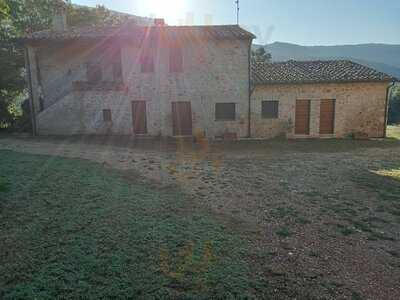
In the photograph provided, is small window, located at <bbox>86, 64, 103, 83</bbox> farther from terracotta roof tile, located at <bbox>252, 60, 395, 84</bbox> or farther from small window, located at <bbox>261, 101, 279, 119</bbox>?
small window, located at <bbox>261, 101, 279, 119</bbox>

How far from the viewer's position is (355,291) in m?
3.71

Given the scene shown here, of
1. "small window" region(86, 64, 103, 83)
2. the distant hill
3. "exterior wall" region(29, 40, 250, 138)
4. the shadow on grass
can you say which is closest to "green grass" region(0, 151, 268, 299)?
the shadow on grass

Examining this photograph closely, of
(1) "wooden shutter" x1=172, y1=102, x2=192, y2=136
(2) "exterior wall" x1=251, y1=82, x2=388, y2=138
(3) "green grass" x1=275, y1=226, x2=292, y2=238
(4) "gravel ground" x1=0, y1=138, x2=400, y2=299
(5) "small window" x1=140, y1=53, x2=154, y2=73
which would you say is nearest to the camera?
(4) "gravel ground" x1=0, y1=138, x2=400, y2=299

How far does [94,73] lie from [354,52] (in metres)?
136

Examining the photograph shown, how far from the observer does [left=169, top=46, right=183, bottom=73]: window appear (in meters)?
17.6

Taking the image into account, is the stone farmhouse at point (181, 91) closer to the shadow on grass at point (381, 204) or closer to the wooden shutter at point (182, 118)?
the wooden shutter at point (182, 118)

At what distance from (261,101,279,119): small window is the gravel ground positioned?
408cm

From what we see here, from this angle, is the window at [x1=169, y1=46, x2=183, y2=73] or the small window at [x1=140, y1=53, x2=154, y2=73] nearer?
the window at [x1=169, y1=46, x2=183, y2=73]

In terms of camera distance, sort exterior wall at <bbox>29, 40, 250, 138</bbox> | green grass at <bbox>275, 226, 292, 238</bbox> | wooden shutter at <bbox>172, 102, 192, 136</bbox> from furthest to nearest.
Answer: wooden shutter at <bbox>172, 102, 192, 136</bbox> → exterior wall at <bbox>29, 40, 250, 138</bbox> → green grass at <bbox>275, 226, 292, 238</bbox>

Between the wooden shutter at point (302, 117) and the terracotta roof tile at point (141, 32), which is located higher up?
the terracotta roof tile at point (141, 32)

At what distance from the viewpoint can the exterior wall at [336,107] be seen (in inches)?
711

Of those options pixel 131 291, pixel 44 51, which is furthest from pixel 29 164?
pixel 44 51

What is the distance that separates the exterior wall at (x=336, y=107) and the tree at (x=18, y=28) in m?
15.7

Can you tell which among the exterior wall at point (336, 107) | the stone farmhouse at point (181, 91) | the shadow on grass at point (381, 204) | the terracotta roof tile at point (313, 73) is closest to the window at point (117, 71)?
the stone farmhouse at point (181, 91)
